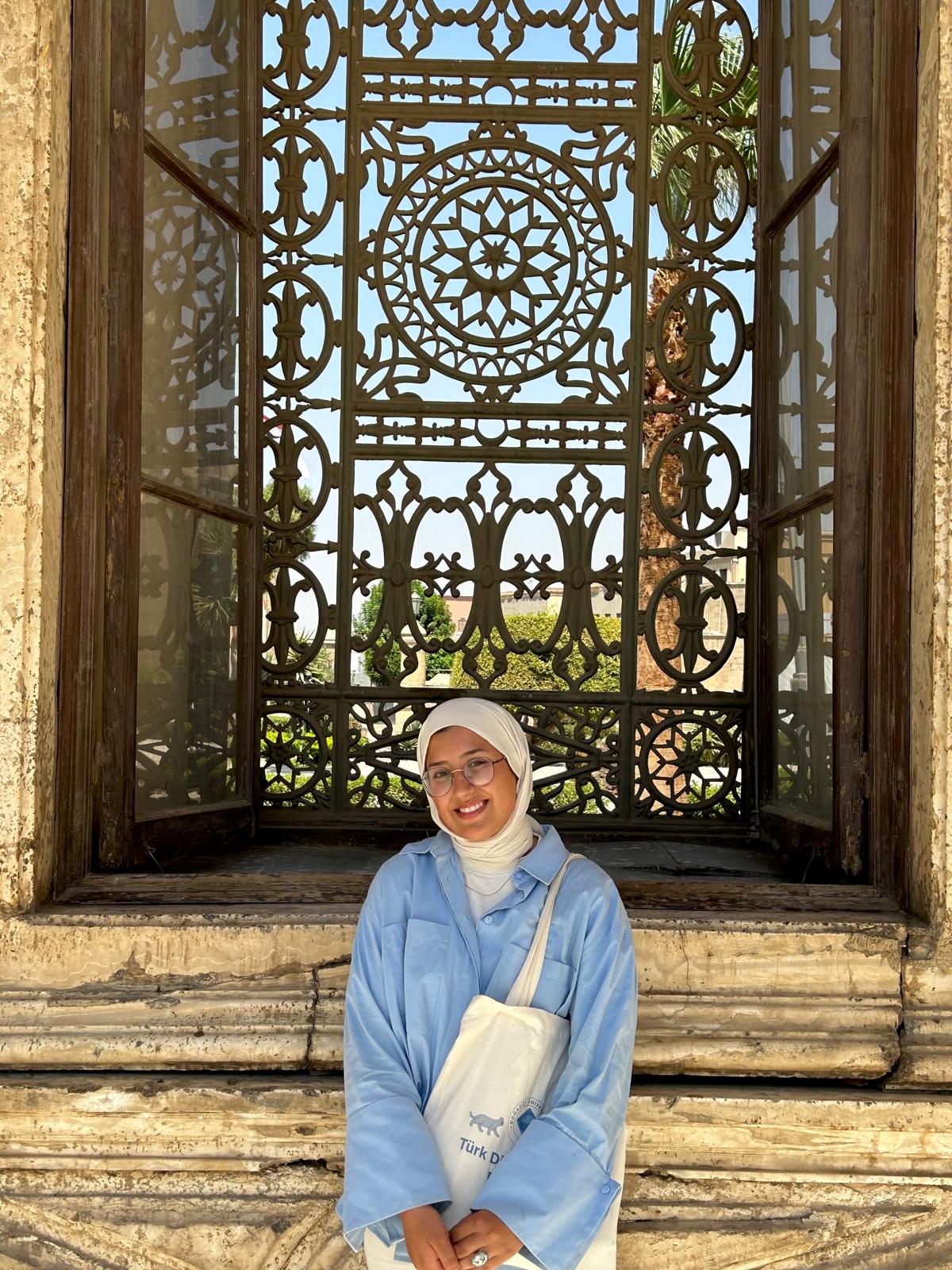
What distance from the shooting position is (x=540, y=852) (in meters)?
2.00

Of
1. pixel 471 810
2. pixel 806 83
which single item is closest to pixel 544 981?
pixel 471 810

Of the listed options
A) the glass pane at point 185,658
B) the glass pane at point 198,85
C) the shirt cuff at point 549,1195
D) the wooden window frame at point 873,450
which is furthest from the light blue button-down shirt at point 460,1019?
the glass pane at point 198,85

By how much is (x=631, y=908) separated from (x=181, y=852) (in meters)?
1.24

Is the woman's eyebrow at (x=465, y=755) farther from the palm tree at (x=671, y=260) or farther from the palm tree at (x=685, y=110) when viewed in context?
the palm tree at (x=685, y=110)

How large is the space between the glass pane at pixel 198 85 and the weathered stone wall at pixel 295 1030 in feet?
1.55

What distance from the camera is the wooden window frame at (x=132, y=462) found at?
249 centimetres

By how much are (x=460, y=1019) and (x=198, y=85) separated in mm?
2628

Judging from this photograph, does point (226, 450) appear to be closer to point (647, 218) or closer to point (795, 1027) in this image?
point (647, 218)

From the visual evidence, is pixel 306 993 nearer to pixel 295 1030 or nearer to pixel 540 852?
pixel 295 1030

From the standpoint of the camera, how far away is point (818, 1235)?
2.35 metres

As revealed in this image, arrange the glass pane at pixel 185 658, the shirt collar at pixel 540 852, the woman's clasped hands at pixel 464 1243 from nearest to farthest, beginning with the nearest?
the woman's clasped hands at pixel 464 1243, the shirt collar at pixel 540 852, the glass pane at pixel 185 658

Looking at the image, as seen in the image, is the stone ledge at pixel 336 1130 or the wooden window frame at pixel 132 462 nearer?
the stone ledge at pixel 336 1130

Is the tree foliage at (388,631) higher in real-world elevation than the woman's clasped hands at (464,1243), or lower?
higher

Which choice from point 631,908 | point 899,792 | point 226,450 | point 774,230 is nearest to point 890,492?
point 899,792
